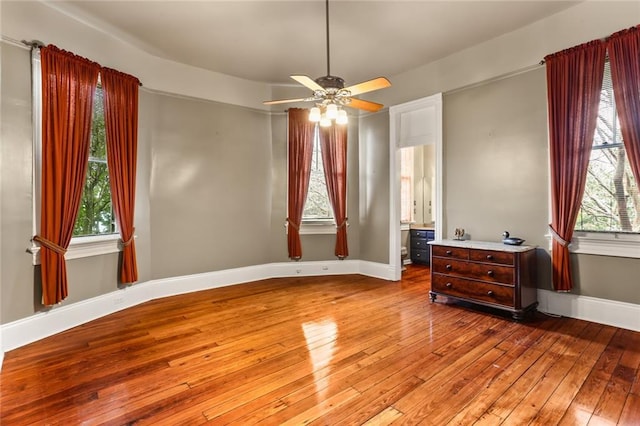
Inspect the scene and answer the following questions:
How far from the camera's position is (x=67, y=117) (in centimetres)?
331

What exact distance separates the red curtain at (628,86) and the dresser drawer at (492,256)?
4.26 ft

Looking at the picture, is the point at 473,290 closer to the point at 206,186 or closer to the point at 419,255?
the point at 419,255

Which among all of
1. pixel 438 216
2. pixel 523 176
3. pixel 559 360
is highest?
pixel 523 176

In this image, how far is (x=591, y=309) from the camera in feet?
11.2

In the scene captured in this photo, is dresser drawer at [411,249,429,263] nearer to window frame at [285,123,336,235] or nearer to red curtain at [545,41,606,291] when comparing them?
window frame at [285,123,336,235]

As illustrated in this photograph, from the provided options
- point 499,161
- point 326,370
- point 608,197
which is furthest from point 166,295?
point 608,197

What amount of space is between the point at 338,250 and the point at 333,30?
3373mm

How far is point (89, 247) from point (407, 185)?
5.75 m

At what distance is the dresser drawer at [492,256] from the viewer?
349cm

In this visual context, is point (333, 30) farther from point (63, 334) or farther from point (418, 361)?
point (63, 334)

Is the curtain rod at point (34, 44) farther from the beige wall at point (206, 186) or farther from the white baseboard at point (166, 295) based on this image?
the white baseboard at point (166, 295)

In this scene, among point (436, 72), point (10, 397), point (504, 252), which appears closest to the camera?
point (10, 397)

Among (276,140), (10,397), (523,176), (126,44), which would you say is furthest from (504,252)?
(126,44)

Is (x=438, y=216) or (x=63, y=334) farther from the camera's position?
(x=438, y=216)
